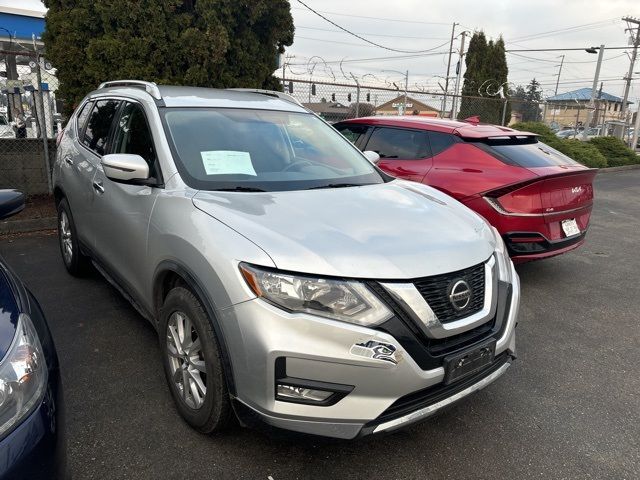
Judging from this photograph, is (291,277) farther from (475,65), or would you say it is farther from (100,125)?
(475,65)

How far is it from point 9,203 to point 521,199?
381 centimetres

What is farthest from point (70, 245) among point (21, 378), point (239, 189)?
point (21, 378)

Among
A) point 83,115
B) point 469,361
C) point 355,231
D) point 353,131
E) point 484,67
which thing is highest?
point 484,67

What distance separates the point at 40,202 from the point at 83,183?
12.3 ft

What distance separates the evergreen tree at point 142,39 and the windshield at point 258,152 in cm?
370

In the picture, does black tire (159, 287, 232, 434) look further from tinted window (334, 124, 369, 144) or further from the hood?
tinted window (334, 124, 369, 144)

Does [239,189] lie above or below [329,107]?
below

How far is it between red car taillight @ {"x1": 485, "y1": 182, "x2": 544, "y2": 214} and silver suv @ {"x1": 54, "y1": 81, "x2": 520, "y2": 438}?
4.50ft

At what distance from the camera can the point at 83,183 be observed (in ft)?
12.4

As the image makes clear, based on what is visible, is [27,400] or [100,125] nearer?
[27,400]

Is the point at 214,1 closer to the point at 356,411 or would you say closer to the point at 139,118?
the point at 139,118

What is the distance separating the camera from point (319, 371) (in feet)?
6.28

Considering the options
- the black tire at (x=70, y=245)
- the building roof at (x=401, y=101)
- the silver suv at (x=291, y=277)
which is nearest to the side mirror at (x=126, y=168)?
the silver suv at (x=291, y=277)

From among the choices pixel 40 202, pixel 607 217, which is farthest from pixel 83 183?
pixel 607 217
